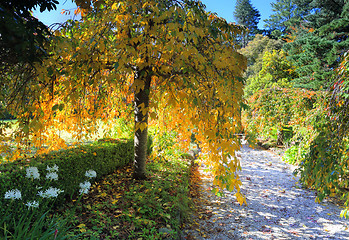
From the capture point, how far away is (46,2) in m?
1.18

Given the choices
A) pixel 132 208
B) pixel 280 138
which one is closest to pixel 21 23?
pixel 132 208

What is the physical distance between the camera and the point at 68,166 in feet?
8.52

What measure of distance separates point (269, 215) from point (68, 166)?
2.97 metres

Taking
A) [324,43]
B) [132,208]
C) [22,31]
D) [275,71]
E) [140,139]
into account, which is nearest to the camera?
[22,31]

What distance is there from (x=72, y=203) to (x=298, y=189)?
4.15 m

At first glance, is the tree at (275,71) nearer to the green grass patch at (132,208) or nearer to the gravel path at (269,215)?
the gravel path at (269,215)

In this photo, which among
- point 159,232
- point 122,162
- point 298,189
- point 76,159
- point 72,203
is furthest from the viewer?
point 298,189

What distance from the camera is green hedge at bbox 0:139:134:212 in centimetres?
196

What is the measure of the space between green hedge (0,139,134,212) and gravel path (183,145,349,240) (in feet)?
5.10

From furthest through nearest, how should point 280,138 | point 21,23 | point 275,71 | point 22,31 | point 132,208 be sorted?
point 275,71, point 280,138, point 132,208, point 21,23, point 22,31

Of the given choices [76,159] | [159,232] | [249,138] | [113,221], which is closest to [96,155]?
[76,159]

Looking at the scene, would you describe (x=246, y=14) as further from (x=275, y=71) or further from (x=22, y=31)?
(x=22, y=31)

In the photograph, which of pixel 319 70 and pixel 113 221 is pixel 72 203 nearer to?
pixel 113 221

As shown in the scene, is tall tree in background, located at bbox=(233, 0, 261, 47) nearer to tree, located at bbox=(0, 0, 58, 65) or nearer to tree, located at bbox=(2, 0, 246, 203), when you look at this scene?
tree, located at bbox=(2, 0, 246, 203)
